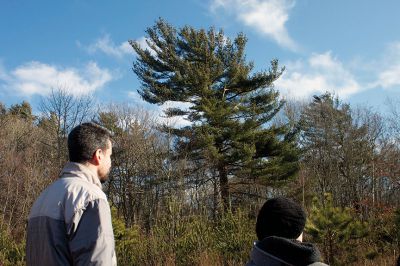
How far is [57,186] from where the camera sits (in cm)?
250

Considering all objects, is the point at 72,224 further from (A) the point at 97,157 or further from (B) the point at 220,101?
(B) the point at 220,101

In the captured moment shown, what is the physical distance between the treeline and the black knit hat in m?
7.86

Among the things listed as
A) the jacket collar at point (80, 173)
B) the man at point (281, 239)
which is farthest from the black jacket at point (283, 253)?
the jacket collar at point (80, 173)

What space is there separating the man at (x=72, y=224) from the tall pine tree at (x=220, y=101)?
57.1 ft

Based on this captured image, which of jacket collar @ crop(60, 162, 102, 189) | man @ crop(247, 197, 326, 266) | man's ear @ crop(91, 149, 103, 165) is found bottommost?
man @ crop(247, 197, 326, 266)

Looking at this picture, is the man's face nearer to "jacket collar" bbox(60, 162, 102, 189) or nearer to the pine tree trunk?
"jacket collar" bbox(60, 162, 102, 189)

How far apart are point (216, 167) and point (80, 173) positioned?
1944 cm

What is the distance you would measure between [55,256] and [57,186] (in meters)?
0.38

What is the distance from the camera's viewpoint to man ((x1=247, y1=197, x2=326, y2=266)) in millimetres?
1915

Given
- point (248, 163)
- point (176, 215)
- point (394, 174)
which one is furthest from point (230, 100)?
point (176, 215)

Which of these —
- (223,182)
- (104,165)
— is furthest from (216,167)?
(104,165)

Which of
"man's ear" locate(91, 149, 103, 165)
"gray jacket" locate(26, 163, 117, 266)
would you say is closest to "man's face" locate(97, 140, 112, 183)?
"man's ear" locate(91, 149, 103, 165)

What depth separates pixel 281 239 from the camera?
1.99 meters

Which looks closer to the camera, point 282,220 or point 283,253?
point 283,253
